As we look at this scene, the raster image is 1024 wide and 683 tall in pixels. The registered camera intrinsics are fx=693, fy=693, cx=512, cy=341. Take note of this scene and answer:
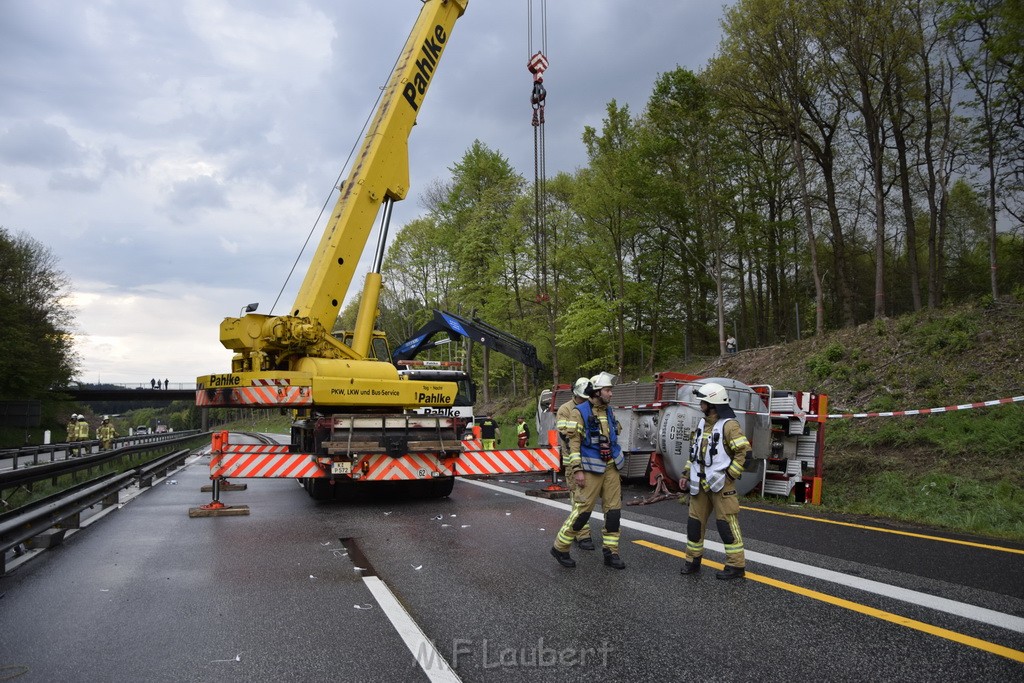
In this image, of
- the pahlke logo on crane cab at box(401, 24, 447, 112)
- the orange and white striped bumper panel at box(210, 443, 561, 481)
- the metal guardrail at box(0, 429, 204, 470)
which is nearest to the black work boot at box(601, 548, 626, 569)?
the orange and white striped bumper panel at box(210, 443, 561, 481)

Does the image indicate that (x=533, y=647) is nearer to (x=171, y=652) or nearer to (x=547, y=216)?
(x=171, y=652)

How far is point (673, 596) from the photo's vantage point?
543 cm

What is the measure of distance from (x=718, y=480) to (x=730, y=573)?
2.57ft

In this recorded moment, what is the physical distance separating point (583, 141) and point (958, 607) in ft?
95.8

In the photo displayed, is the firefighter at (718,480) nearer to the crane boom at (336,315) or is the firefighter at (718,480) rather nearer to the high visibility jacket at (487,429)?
the crane boom at (336,315)

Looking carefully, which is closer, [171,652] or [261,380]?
[171,652]

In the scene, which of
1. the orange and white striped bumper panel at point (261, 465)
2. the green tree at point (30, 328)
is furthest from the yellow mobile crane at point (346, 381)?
the green tree at point (30, 328)

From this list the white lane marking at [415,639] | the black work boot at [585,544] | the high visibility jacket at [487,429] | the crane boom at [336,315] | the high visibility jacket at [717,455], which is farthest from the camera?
the high visibility jacket at [487,429]

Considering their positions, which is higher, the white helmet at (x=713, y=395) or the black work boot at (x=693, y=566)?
the white helmet at (x=713, y=395)

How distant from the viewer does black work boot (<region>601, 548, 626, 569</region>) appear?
21.0 feet

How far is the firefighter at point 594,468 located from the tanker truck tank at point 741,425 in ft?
15.2

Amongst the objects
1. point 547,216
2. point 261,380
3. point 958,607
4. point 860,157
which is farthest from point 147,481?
point 860,157

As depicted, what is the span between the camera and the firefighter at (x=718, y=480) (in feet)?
19.7

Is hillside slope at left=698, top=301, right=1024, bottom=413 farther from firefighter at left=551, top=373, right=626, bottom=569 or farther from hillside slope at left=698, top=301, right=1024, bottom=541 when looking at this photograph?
firefighter at left=551, top=373, right=626, bottom=569
